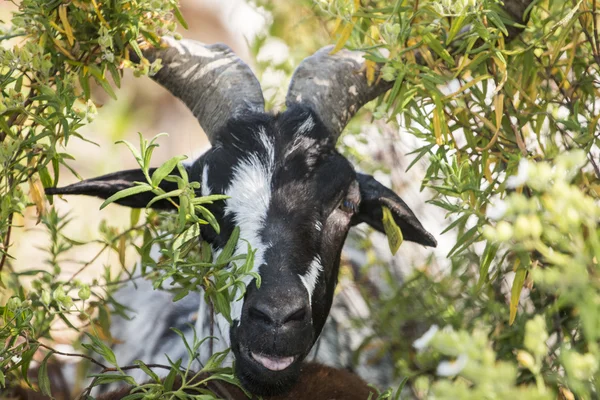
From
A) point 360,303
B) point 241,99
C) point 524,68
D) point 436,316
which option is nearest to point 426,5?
point 524,68

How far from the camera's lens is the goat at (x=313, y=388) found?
3.28m

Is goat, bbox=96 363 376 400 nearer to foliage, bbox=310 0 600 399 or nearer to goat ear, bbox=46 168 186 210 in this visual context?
foliage, bbox=310 0 600 399

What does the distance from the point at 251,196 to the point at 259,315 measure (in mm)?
681

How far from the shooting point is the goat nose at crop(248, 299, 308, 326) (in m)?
3.06

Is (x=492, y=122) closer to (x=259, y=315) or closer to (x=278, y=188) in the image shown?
(x=278, y=188)

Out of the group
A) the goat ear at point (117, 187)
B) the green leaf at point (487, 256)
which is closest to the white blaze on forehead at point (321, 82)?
the goat ear at point (117, 187)

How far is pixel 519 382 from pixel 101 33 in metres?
2.57

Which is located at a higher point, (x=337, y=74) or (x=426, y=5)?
(x=426, y=5)

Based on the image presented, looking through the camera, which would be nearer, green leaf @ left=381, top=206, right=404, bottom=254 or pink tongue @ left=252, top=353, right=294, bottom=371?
pink tongue @ left=252, top=353, right=294, bottom=371

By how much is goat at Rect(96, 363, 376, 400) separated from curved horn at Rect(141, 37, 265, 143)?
4.49ft

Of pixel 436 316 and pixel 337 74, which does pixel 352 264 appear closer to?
pixel 436 316

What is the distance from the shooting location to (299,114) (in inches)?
153

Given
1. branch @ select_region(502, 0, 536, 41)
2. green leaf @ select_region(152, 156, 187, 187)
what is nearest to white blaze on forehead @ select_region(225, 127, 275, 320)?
green leaf @ select_region(152, 156, 187, 187)

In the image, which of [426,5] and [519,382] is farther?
[519,382]
